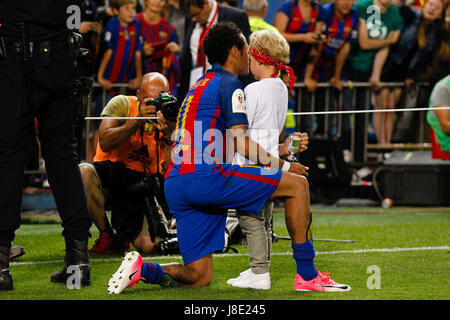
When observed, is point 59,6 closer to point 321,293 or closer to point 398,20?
point 321,293

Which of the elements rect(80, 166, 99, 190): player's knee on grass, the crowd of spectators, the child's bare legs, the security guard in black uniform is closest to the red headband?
the security guard in black uniform

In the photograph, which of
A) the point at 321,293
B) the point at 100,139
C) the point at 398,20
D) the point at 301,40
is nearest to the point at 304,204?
the point at 321,293

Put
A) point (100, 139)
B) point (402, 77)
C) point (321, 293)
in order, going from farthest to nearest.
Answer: point (402, 77)
point (100, 139)
point (321, 293)

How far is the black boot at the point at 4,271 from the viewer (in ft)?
15.6

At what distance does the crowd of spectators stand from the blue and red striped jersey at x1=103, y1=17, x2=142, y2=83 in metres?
0.01

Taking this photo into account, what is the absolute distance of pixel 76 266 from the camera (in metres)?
5.02

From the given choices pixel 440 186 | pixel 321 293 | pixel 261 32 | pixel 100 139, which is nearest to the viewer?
pixel 321 293

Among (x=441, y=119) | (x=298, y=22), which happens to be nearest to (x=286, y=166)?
(x=441, y=119)

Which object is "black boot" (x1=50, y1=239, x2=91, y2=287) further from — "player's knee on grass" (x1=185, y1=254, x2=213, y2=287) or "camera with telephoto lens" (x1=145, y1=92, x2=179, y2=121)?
"camera with telephoto lens" (x1=145, y1=92, x2=179, y2=121)

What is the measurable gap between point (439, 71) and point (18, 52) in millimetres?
7577

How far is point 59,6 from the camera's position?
4875 mm

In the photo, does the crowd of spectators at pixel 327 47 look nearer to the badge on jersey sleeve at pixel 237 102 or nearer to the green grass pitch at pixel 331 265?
the green grass pitch at pixel 331 265

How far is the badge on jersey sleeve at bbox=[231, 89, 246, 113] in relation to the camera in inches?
189

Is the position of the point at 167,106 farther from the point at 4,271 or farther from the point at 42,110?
the point at 4,271
